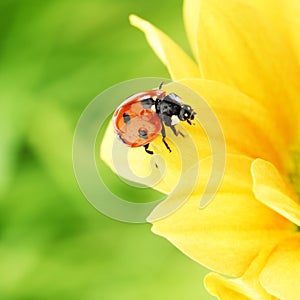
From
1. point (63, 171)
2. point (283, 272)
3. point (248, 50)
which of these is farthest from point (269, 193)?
point (63, 171)

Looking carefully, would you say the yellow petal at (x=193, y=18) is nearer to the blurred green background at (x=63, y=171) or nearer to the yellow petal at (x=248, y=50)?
the yellow petal at (x=248, y=50)

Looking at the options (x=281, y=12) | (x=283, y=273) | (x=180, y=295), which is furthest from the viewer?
(x=180, y=295)

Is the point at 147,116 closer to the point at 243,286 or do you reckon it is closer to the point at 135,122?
the point at 135,122

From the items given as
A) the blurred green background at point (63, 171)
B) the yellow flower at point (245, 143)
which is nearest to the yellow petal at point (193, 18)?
the yellow flower at point (245, 143)

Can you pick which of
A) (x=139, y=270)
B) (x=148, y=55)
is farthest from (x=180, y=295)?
(x=148, y=55)

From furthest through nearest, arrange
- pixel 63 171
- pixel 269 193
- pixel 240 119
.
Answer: pixel 63 171
pixel 240 119
pixel 269 193

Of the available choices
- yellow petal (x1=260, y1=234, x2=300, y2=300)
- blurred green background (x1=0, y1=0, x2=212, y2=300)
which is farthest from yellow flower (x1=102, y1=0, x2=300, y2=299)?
blurred green background (x1=0, y1=0, x2=212, y2=300)

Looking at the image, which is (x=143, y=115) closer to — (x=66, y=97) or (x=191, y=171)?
(x=191, y=171)
